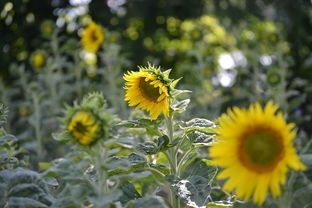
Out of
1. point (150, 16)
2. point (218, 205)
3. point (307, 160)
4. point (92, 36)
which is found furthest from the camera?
point (150, 16)


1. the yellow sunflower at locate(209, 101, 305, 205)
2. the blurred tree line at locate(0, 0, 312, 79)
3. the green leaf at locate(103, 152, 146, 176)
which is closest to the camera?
Result: the yellow sunflower at locate(209, 101, 305, 205)

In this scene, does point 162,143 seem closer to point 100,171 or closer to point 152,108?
point 152,108

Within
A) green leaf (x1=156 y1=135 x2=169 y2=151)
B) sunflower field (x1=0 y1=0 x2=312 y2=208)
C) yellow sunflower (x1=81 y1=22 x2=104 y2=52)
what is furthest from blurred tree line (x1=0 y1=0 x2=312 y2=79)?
green leaf (x1=156 y1=135 x2=169 y2=151)

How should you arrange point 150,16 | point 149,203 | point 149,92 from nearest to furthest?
point 149,203
point 149,92
point 150,16

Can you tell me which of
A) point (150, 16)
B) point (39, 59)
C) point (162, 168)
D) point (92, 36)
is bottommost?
point (162, 168)

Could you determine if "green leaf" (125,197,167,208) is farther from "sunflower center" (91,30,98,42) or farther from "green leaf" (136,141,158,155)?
"sunflower center" (91,30,98,42)

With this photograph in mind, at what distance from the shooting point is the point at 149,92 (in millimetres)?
1420

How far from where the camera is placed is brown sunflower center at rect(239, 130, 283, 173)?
1.04 metres

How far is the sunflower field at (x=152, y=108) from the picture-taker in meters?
1.09

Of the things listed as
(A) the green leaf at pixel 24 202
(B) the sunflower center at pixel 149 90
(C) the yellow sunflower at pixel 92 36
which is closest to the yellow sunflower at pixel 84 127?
(A) the green leaf at pixel 24 202

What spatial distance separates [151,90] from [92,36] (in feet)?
5.60

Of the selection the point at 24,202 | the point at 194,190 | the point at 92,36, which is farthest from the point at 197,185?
the point at 92,36

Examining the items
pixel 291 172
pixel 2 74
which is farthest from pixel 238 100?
pixel 291 172

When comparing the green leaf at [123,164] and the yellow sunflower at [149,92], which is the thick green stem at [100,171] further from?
the yellow sunflower at [149,92]
